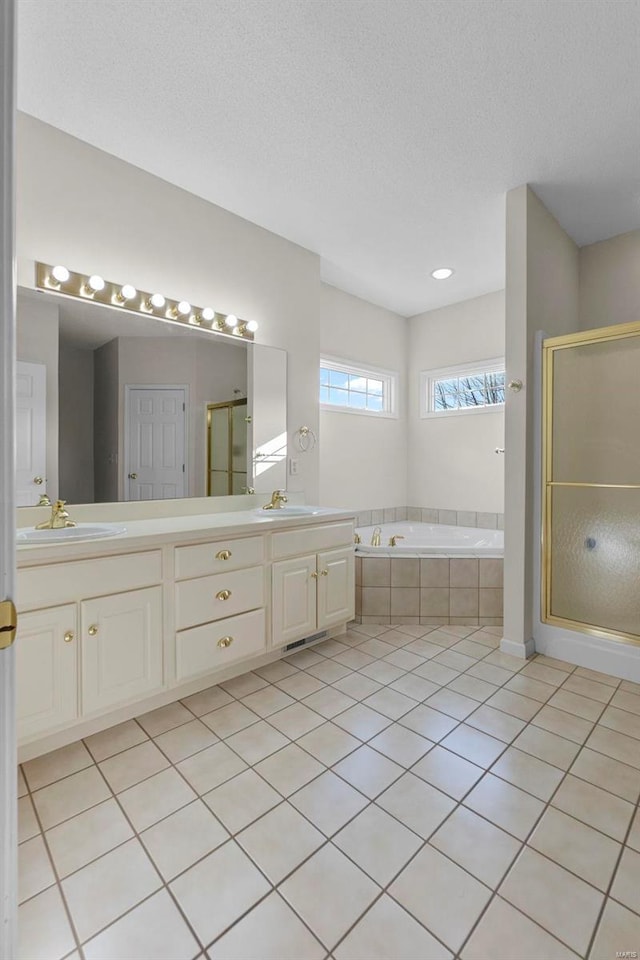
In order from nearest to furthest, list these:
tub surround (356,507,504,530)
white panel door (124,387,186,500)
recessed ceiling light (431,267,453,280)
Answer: white panel door (124,387,186,500), recessed ceiling light (431,267,453,280), tub surround (356,507,504,530)

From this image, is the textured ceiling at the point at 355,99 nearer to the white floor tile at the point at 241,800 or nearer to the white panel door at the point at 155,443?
the white panel door at the point at 155,443

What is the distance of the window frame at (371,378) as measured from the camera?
3977mm

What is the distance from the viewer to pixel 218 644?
7.11 ft

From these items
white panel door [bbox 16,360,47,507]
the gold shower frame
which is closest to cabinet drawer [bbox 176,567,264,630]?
white panel door [bbox 16,360,47,507]

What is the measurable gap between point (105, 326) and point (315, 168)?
1.39m

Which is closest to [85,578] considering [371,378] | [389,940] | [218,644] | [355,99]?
[218,644]

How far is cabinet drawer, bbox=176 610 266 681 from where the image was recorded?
80.4 inches

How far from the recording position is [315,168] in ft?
7.84

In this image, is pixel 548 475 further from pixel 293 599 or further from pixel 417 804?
pixel 417 804

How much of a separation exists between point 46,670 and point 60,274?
1.76 meters

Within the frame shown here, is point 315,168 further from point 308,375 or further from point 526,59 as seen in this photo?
point 308,375

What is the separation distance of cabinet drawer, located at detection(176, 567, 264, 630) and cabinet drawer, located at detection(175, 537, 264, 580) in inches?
1.4

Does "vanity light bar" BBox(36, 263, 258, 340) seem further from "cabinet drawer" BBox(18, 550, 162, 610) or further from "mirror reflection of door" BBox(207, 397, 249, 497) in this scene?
"cabinet drawer" BBox(18, 550, 162, 610)

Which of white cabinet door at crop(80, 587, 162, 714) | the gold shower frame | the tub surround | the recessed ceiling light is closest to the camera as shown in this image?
white cabinet door at crop(80, 587, 162, 714)
